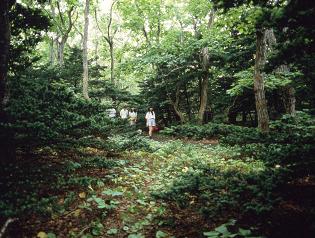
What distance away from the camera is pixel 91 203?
579cm

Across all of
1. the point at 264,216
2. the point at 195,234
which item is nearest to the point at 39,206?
the point at 195,234

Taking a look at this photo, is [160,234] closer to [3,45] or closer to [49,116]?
[49,116]

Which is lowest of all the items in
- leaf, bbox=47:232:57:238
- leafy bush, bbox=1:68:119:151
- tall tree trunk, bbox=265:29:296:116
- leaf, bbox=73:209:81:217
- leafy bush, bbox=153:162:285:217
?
leaf, bbox=47:232:57:238

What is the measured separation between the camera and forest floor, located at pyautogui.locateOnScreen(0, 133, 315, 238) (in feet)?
15.4

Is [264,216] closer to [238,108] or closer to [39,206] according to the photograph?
[39,206]

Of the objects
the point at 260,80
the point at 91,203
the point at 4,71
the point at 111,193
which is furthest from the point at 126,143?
the point at 260,80

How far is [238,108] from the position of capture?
21.1 m

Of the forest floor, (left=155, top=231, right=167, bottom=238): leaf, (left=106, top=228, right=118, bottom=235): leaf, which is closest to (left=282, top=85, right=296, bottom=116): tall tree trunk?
the forest floor

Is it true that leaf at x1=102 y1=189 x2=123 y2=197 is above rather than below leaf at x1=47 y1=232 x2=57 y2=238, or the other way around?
above

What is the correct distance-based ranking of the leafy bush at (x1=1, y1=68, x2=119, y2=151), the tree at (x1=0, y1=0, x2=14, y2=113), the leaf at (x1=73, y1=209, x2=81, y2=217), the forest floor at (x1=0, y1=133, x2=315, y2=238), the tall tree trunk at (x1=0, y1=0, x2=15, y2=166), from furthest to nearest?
1. the tree at (x1=0, y1=0, x2=14, y2=113)
2. the tall tree trunk at (x1=0, y1=0, x2=15, y2=166)
3. the leafy bush at (x1=1, y1=68, x2=119, y2=151)
4. the leaf at (x1=73, y1=209, x2=81, y2=217)
5. the forest floor at (x1=0, y1=133, x2=315, y2=238)

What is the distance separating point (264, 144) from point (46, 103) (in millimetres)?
4545

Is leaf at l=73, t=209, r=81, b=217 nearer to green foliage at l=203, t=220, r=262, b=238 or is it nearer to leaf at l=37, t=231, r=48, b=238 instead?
leaf at l=37, t=231, r=48, b=238

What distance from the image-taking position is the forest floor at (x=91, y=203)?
4.69 meters

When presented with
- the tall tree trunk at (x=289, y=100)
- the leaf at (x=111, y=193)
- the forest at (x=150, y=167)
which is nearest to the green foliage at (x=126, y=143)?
the forest at (x=150, y=167)
